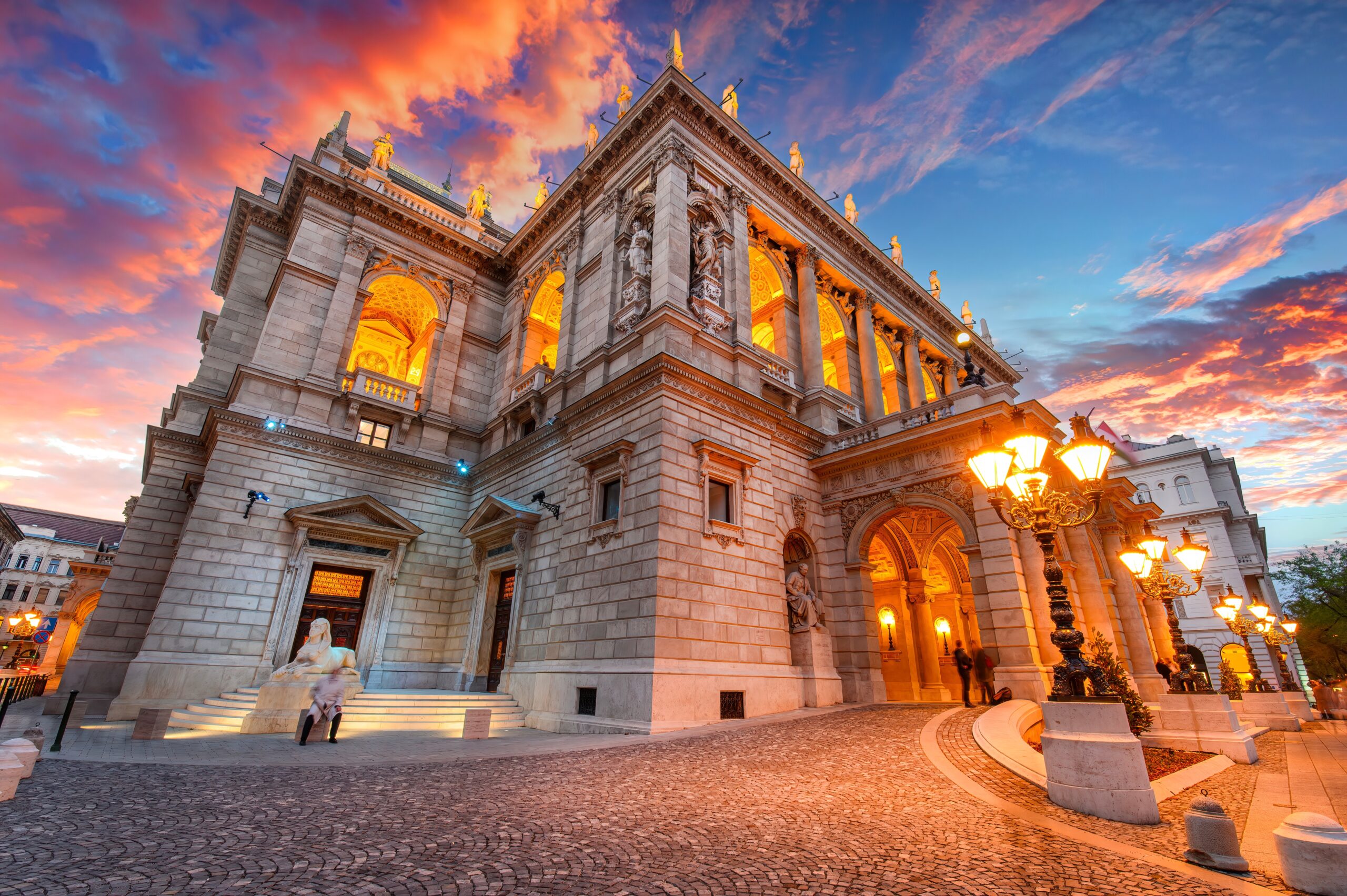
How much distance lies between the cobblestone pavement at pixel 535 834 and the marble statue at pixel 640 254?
15.0 m

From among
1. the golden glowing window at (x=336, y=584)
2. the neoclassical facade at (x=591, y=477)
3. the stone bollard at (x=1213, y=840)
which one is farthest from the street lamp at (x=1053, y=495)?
the golden glowing window at (x=336, y=584)

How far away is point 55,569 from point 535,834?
83.4 meters

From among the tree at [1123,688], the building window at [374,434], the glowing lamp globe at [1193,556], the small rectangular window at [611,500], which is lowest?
the tree at [1123,688]

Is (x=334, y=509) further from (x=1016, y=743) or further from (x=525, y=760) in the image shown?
(x=1016, y=743)

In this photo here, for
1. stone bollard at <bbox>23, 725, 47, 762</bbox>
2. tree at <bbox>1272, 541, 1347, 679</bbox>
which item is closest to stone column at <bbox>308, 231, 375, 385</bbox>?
stone bollard at <bbox>23, 725, 47, 762</bbox>

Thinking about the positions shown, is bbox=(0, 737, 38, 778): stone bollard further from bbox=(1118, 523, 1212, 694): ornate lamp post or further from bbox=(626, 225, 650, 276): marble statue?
bbox=(1118, 523, 1212, 694): ornate lamp post

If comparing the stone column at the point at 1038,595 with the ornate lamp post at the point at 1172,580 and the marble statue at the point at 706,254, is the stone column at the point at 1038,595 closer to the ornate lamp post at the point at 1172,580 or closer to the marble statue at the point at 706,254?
the ornate lamp post at the point at 1172,580

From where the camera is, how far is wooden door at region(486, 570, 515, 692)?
1828 centimetres

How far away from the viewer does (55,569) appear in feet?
193

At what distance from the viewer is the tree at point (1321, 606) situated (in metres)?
44.2

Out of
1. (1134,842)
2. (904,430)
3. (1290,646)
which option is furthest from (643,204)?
(1290,646)

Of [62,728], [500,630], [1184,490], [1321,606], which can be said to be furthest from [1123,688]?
[1321,606]

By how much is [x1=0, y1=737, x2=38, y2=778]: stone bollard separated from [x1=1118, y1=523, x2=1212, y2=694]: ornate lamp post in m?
18.1

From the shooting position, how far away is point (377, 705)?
14359mm
